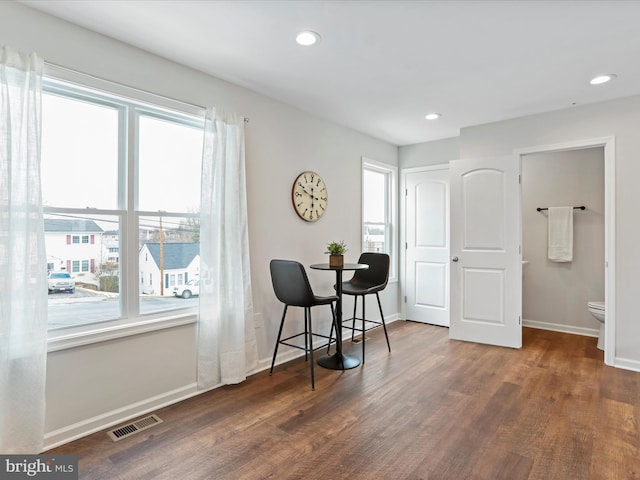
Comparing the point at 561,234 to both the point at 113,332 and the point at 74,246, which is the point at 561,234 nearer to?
the point at 113,332

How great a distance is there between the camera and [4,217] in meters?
1.89

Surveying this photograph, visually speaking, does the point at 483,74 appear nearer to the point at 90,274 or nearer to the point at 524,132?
the point at 524,132

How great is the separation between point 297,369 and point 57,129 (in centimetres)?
256

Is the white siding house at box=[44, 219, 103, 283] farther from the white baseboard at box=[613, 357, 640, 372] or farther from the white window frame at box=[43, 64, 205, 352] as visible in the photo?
the white baseboard at box=[613, 357, 640, 372]

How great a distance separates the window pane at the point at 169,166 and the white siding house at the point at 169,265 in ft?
0.94

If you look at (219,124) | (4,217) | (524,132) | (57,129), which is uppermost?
(524,132)

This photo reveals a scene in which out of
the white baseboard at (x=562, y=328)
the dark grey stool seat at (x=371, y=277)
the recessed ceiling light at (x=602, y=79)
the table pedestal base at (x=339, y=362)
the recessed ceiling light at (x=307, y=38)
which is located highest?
the recessed ceiling light at (x=602, y=79)

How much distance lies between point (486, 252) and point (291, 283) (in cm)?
236

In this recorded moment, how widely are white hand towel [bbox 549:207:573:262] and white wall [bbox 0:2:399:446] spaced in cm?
250

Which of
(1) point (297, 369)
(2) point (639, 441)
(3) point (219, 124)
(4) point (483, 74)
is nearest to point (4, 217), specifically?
(3) point (219, 124)

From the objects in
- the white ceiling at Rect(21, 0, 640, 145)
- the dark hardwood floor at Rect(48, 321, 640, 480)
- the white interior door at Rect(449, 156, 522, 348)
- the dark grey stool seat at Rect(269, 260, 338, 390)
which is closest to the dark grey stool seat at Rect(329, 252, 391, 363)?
the dark hardwood floor at Rect(48, 321, 640, 480)

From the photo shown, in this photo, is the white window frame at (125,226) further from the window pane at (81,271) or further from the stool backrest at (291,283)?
the stool backrest at (291,283)

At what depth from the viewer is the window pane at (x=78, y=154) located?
2.17 meters

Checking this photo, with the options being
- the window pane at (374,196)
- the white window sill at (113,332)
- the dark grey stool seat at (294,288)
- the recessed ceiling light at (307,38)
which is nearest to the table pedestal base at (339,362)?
the dark grey stool seat at (294,288)
